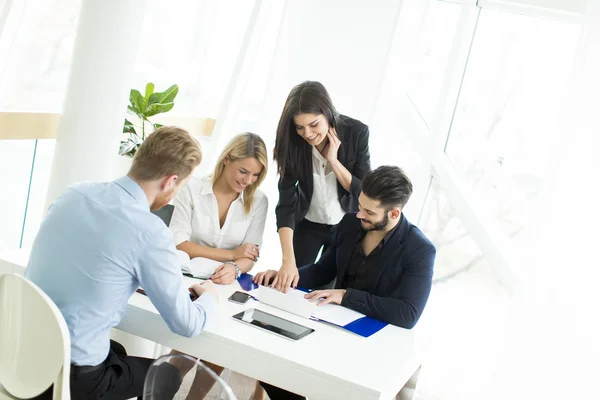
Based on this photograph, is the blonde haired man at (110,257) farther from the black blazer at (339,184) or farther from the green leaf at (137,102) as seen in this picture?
the green leaf at (137,102)

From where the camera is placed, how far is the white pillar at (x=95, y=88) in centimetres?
297

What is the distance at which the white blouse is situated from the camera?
2660mm

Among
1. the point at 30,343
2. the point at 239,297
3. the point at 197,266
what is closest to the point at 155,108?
the point at 197,266

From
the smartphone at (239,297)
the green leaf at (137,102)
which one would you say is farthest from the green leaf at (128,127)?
the smartphone at (239,297)

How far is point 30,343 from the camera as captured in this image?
1.62m

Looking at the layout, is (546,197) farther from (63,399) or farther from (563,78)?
(63,399)

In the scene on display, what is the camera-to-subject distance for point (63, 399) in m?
1.60

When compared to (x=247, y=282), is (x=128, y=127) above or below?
above

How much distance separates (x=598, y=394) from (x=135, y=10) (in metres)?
2.94

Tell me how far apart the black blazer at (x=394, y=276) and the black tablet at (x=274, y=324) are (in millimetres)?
327

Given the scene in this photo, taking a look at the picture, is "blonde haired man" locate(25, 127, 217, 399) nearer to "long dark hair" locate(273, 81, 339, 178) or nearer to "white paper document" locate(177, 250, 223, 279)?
"white paper document" locate(177, 250, 223, 279)

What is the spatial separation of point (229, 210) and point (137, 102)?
138cm

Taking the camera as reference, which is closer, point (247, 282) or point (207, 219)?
point (247, 282)

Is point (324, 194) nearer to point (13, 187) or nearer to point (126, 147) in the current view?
point (126, 147)
